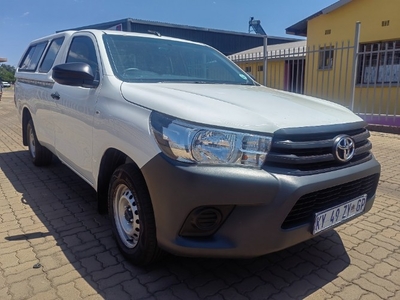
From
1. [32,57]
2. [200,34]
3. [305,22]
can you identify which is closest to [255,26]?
[200,34]

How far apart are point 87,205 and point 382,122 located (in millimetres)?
7990

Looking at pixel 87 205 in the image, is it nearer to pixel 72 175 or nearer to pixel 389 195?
pixel 72 175

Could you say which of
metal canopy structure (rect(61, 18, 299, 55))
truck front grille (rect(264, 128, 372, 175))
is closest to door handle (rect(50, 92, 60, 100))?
truck front grille (rect(264, 128, 372, 175))

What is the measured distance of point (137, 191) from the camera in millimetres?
2172

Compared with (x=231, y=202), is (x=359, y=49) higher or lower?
higher

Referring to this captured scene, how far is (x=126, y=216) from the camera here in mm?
2533

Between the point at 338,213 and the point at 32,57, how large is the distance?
5.14m

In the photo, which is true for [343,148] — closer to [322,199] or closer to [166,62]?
[322,199]

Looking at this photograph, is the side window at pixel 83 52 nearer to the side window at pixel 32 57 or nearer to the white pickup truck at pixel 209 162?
the white pickup truck at pixel 209 162

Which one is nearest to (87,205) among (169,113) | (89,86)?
→ (89,86)

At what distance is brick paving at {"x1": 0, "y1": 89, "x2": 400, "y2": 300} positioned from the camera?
221cm

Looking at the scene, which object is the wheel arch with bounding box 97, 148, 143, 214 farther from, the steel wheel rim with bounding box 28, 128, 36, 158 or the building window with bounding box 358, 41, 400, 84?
the building window with bounding box 358, 41, 400, 84

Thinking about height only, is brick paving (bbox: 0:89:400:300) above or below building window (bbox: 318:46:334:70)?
below

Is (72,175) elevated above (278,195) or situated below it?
below
